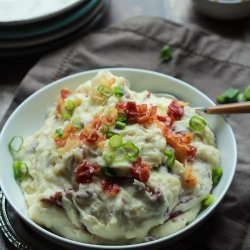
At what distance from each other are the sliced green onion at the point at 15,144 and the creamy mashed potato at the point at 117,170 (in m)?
0.04

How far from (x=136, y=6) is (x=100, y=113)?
4.63 ft

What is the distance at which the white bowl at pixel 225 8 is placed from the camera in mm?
2984

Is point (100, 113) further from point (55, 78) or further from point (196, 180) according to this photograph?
point (55, 78)

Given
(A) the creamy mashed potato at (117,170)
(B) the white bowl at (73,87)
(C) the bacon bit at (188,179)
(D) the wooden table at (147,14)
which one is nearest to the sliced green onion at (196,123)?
(A) the creamy mashed potato at (117,170)

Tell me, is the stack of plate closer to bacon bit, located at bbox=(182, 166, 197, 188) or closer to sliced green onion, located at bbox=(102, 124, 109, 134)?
sliced green onion, located at bbox=(102, 124, 109, 134)

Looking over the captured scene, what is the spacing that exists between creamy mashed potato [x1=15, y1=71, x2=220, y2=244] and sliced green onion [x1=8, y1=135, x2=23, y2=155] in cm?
4

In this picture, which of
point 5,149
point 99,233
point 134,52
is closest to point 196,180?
point 99,233

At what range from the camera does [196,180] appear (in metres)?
1.98

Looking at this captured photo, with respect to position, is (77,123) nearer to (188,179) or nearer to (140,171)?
(140,171)

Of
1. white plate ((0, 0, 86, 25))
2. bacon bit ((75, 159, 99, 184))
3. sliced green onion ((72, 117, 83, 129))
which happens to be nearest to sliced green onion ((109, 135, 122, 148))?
bacon bit ((75, 159, 99, 184))

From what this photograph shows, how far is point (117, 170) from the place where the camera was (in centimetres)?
191

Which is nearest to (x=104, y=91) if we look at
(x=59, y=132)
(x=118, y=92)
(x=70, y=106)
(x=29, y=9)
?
(x=118, y=92)

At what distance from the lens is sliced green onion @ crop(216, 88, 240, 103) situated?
8.65 ft

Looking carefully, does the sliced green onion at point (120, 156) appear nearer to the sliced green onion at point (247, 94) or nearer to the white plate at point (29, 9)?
the sliced green onion at point (247, 94)
